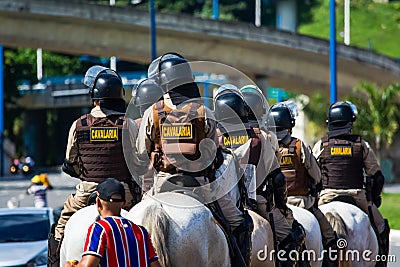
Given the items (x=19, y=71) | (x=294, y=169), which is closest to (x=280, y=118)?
(x=294, y=169)

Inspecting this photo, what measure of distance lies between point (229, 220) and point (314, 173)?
2743 mm

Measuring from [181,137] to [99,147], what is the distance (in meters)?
1.45

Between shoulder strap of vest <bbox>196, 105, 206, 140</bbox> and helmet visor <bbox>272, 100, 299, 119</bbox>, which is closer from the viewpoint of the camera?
shoulder strap of vest <bbox>196, 105, 206, 140</bbox>

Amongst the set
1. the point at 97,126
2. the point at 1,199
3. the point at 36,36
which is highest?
the point at 36,36

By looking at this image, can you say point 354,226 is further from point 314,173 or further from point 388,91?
point 388,91

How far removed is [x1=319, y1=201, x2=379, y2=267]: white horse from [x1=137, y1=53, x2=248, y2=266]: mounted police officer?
10.3 ft

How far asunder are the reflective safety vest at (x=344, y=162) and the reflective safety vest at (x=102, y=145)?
11.4 feet

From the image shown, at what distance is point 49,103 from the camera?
69.8 meters

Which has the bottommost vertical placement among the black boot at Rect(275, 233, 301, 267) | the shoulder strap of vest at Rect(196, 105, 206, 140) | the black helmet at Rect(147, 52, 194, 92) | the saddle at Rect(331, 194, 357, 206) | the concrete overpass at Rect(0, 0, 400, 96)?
the black boot at Rect(275, 233, 301, 267)

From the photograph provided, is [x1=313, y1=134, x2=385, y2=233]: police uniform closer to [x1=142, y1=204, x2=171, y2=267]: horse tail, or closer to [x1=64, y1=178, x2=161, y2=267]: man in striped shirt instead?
[x1=142, y1=204, x2=171, y2=267]: horse tail

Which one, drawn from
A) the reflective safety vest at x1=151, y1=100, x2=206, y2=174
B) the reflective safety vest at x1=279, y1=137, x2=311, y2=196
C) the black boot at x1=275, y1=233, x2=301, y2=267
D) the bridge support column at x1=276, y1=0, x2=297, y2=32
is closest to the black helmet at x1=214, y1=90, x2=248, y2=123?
the reflective safety vest at x1=151, y1=100, x2=206, y2=174

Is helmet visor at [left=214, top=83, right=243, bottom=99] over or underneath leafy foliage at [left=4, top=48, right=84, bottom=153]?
underneath

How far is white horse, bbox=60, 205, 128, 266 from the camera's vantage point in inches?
316

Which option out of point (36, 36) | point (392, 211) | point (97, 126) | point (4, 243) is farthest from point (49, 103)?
point (97, 126)
